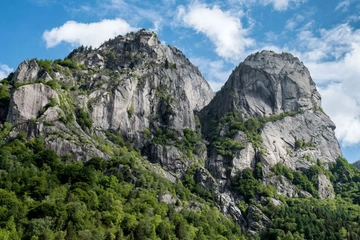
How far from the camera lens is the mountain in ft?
268

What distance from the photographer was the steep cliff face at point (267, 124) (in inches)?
5910

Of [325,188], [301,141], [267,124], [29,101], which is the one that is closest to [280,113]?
[267,124]

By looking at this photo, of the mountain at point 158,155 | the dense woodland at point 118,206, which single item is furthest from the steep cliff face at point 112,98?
the dense woodland at point 118,206

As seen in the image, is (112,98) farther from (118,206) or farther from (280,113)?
(280,113)

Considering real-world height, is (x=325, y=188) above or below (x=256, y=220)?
above

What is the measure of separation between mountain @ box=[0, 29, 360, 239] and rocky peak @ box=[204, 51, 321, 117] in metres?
0.54

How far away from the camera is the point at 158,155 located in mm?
137250

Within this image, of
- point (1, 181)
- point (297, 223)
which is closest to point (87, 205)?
point (1, 181)

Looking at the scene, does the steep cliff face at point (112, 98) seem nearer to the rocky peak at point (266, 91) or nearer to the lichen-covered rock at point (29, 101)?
the lichen-covered rock at point (29, 101)

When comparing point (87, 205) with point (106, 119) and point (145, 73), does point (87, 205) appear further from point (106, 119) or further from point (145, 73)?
point (145, 73)

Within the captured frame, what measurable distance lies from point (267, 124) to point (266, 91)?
76.3ft

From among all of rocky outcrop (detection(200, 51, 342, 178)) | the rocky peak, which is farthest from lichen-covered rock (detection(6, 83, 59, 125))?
the rocky peak

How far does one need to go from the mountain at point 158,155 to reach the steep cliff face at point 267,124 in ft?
1.80

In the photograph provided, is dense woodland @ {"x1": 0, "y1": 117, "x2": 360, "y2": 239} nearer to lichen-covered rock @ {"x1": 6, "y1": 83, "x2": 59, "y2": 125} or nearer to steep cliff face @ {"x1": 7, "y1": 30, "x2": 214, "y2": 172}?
lichen-covered rock @ {"x1": 6, "y1": 83, "x2": 59, "y2": 125}
